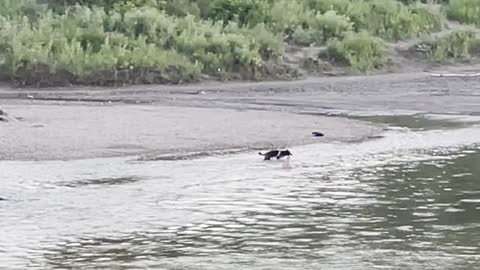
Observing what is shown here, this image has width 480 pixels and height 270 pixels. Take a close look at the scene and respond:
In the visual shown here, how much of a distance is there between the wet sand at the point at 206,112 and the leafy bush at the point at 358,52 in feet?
3.60

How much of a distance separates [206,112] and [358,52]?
10.5 meters

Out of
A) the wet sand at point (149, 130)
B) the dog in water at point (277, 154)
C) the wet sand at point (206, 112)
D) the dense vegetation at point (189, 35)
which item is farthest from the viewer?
the dense vegetation at point (189, 35)

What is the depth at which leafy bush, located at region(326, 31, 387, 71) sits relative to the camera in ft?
95.1

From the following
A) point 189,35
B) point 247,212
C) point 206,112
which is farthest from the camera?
point 189,35

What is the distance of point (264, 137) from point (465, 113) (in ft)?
17.7

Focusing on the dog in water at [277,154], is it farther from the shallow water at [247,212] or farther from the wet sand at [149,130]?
the wet sand at [149,130]

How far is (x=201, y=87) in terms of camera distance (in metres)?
25.2

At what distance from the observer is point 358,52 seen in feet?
96.6

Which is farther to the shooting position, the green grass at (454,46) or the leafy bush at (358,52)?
the green grass at (454,46)

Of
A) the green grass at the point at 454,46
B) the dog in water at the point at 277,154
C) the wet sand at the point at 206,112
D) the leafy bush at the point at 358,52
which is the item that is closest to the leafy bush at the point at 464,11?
the green grass at the point at 454,46

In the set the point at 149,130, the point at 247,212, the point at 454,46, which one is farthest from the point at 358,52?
the point at 247,212

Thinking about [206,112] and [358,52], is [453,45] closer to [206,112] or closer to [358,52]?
[358,52]

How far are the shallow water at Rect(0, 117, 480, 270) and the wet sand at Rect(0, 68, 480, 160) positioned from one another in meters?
1.05

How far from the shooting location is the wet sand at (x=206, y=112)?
50.3 ft
